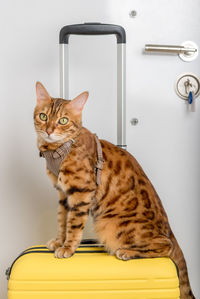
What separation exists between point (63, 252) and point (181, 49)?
100cm

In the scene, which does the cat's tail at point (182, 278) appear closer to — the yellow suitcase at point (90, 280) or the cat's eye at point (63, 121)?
the yellow suitcase at point (90, 280)

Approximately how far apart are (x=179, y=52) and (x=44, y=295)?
3.68 ft

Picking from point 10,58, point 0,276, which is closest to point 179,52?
point 10,58

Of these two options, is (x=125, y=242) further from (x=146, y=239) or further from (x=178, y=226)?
(x=178, y=226)

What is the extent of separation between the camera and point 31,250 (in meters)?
1.20

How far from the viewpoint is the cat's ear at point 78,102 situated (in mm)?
1167

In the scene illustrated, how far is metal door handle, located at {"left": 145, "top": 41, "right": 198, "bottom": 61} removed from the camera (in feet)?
5.19

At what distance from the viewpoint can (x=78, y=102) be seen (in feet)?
3.85

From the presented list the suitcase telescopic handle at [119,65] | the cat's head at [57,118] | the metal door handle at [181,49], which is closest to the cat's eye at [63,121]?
the cat's head at [57,118]

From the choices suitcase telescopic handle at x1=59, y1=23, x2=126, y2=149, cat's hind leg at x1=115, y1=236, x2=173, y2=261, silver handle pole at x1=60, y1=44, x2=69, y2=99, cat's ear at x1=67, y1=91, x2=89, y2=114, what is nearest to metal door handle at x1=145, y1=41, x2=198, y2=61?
suitcase telescopic handle at x1=59, y1=23, x2=126, y2=149

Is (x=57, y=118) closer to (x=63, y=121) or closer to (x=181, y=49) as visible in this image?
(x=63, y=121)

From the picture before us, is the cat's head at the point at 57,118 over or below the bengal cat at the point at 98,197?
over

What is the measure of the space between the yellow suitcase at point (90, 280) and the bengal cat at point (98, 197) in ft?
0.17

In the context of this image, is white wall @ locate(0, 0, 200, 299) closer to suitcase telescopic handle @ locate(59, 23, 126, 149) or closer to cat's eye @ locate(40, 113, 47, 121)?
suitcase telescopic handle @ locate(59, 23, 126, 149)
